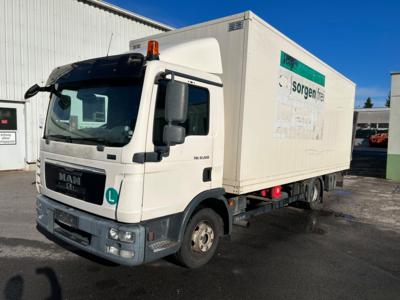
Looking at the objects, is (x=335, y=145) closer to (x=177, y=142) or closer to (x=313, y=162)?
(x=313, y=162)

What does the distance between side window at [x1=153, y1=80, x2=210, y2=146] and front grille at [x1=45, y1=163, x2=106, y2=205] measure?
77cm

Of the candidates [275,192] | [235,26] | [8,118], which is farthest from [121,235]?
[8,118]

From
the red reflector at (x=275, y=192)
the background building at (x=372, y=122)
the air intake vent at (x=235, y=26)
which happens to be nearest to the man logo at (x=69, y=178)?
the air intake vent at (x=235, y=26)

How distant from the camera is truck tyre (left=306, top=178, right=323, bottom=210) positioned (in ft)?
24.4

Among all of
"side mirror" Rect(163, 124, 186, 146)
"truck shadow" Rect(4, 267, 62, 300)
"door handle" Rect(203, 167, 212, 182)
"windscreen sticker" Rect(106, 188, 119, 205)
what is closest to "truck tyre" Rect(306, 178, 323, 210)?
"door handle" Rect(203, 167, 212, 182)

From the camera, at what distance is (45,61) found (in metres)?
12.1

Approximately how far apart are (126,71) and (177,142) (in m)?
0.92

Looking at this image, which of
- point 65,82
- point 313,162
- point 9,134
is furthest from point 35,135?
point 313,162

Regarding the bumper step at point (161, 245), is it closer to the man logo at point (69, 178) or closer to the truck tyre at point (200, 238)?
the truck tyre at point (200, 238)

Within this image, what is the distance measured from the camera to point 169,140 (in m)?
3.36

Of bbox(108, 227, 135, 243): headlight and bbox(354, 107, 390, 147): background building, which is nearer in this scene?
bbox(108, 227, 135, 243): headlight

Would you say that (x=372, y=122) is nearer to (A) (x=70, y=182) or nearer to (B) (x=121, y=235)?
(A) (x=70, y=182)

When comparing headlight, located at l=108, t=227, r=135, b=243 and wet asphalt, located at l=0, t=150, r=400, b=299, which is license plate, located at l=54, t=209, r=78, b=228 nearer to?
headlight, located at l=108, t=227, r=135, b=243

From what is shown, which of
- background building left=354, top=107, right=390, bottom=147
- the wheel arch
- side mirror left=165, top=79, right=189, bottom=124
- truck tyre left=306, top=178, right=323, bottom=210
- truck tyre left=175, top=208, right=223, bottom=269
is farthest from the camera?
background building left=354, top=107, right=390, bottom=147
